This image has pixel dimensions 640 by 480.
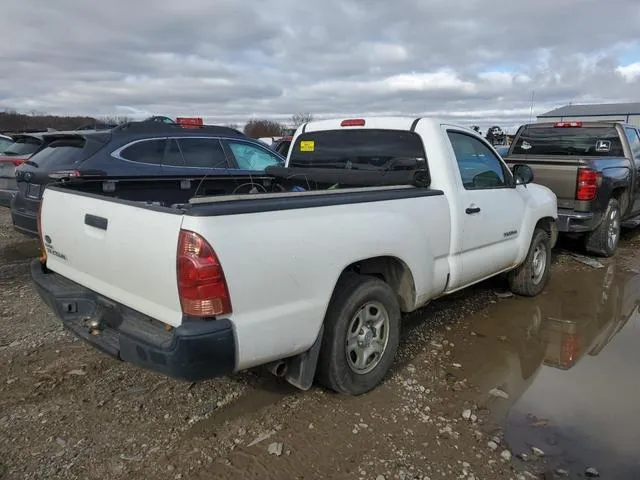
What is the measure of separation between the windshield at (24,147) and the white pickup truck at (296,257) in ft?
20.8

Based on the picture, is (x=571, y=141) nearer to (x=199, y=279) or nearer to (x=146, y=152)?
(x=146, y=152)

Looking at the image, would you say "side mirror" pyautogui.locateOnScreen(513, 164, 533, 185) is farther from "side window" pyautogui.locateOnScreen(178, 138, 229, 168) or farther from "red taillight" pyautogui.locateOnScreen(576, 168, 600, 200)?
"side window" pyautogui.locateOnScreen(178, 138, 229, 168)

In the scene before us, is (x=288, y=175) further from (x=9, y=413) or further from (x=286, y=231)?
(x=9, y=413)

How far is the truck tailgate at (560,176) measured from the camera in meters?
6.99

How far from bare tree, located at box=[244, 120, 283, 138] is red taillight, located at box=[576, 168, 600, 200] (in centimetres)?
2999

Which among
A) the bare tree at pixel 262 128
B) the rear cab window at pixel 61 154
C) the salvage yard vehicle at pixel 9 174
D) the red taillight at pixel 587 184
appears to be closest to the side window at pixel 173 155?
the rear cab window at pixel 61 154

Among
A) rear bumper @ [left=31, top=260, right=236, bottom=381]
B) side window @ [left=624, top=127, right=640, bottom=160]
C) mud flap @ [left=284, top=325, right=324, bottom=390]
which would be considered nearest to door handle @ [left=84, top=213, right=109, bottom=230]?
rear bumper @ [left=31, top=260, right=236, bottom=381]

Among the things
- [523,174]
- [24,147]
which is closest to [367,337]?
[523,174]

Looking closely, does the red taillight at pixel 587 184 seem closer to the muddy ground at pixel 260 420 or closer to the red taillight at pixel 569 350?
the red taillight at pixel 569 350

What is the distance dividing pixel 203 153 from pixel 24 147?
4.40m

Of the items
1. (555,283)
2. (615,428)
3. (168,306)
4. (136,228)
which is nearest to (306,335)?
(168,306)

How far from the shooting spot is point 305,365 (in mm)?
3164

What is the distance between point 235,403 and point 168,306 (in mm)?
1073

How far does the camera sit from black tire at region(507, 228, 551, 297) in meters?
5.68
